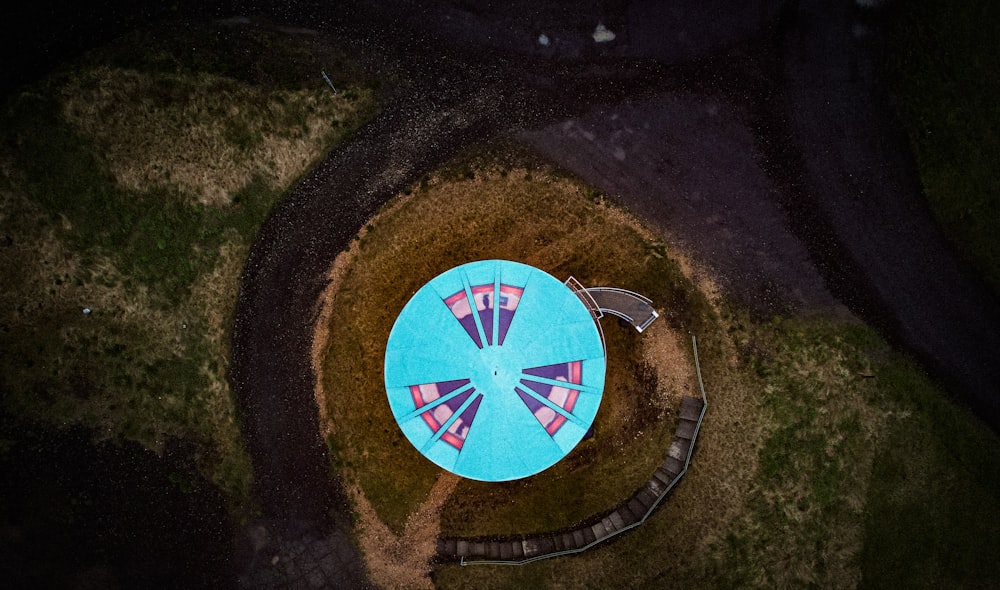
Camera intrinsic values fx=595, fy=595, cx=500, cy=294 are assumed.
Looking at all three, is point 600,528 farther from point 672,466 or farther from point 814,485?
point 814,485

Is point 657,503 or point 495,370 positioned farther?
point 657,503

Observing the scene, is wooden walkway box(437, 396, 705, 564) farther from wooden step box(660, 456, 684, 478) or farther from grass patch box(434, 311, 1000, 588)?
grass patch box(434, 311, 1000, 588)

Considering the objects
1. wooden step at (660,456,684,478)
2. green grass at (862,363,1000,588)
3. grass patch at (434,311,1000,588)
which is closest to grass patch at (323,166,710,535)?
wooden step at (660,456,684,478)

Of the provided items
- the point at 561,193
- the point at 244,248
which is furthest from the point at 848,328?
the point at 244,248

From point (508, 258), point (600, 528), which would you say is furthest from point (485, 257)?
point (600, 528)

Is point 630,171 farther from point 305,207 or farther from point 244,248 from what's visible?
point 244,248

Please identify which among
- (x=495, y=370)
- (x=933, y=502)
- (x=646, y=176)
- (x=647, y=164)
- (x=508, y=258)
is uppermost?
(x=647, y=164)

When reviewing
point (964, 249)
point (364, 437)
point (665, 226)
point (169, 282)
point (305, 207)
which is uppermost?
point (305, 207)
